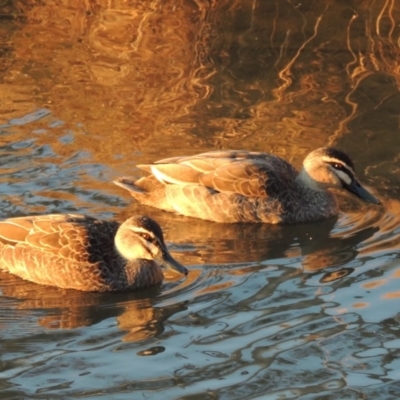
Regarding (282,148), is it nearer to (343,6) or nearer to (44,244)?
(44,244)

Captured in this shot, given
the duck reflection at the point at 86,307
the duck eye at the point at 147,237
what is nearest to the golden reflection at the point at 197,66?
the duck eye at the point at 147,237

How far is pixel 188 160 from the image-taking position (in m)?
12.1

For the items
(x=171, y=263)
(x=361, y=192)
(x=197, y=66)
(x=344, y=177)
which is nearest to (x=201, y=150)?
(x=344, y=177)

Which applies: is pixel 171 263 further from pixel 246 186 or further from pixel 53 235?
pixel 246 186

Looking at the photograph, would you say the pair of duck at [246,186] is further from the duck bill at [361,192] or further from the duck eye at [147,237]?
the duck eye at [147,237]

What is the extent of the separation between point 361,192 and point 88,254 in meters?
3.18

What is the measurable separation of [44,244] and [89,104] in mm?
4691

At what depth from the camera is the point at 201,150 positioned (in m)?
13.0

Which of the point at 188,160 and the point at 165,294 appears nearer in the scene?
the point at 165,294

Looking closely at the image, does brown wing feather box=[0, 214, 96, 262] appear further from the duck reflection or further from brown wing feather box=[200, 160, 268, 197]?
brown wing feather box=[200, 160, 268, 197]

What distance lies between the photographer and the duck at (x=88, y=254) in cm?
988

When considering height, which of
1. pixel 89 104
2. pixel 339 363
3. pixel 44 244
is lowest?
pixel 339 363

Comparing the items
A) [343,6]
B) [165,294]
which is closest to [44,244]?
[165,294]

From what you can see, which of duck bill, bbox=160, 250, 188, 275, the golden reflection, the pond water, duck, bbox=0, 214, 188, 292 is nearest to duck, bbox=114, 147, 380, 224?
the pond water
